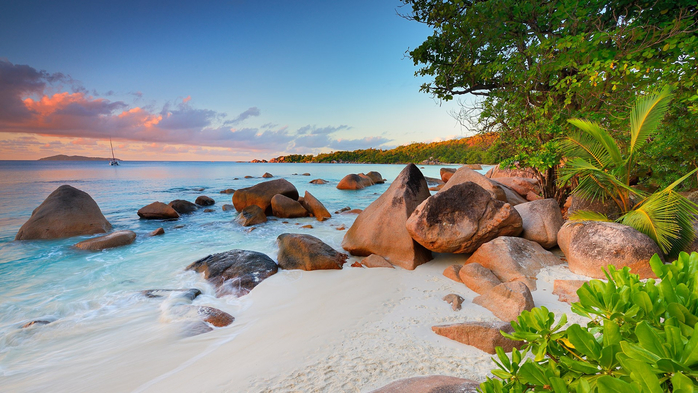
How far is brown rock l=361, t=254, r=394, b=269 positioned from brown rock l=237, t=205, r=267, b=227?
6.06 metres

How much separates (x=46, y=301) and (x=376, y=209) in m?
6.16

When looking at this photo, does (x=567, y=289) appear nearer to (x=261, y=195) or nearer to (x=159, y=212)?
(x=261, y=195)

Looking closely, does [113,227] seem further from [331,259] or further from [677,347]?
[677,347]

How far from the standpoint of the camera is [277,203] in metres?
11.8

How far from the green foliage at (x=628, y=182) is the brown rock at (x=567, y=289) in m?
1.37

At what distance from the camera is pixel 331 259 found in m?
5.74

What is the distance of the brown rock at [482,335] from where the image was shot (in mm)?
2812

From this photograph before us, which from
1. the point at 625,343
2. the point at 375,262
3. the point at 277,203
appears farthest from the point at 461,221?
the point at 277,203

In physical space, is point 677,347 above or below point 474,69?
below

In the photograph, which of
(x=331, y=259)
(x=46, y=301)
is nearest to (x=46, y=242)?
(x=46, y=301)

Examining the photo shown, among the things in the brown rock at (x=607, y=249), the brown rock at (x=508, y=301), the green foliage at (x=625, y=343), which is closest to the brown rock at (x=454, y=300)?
the brown rock at (x=508, y=301)

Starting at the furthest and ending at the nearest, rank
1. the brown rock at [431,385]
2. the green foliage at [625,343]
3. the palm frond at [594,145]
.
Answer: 1. the palm frond at [594,145]
2. the brown rock at [431,385]
3. the green foliage at [625,343]

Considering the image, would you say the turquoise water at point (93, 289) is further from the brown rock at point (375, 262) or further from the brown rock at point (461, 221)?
the brown rock at point (461, 221)

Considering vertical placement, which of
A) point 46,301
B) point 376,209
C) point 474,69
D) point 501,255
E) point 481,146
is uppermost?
point 474,69
